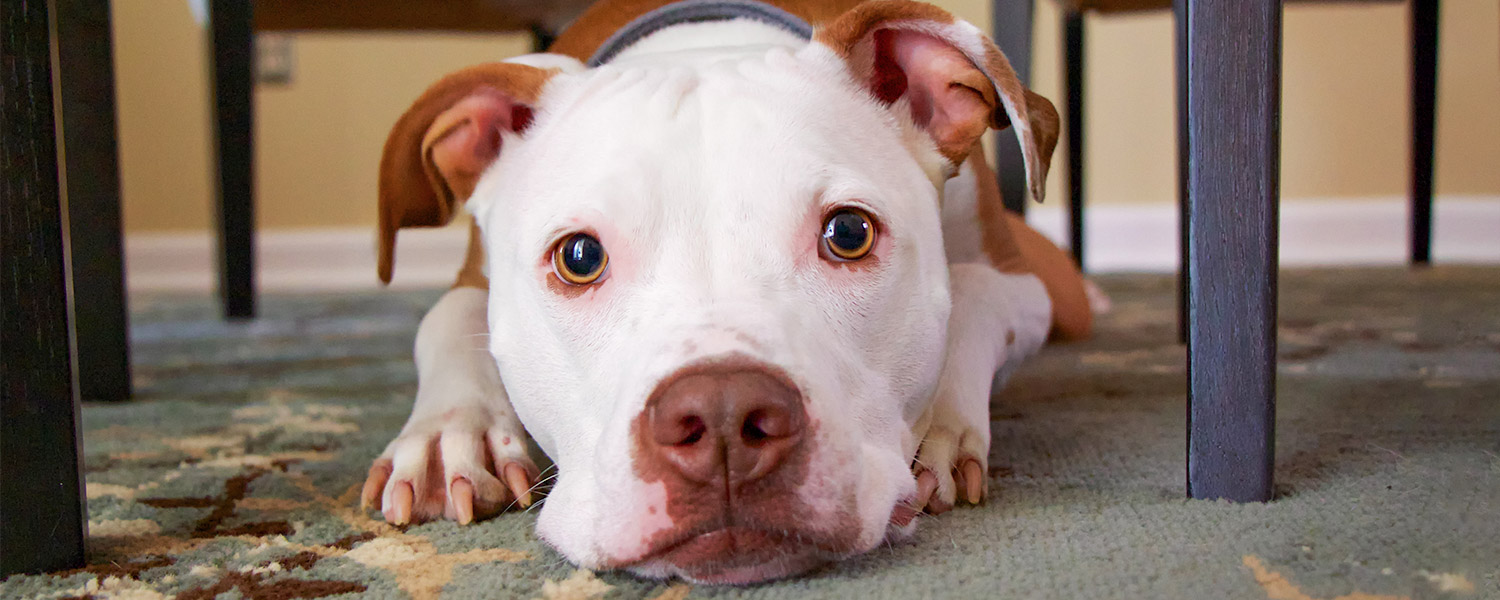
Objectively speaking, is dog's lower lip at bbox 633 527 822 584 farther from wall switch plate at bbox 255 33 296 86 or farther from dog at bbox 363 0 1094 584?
wall switch plate at bbox 255 33 296 86

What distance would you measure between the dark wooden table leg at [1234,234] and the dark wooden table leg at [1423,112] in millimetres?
2658

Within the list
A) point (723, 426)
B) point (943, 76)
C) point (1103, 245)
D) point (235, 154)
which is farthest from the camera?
point (1103, 245)

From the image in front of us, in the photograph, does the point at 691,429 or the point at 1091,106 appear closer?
the point at 691,429

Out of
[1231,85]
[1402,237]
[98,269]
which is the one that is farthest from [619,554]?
[1402,237]

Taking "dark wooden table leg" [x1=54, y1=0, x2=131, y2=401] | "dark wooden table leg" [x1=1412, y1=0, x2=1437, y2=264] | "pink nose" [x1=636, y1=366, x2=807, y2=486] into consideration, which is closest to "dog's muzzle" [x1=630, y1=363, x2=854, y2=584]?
"pink nose" [x1=636, y1=366, x2=807, y2=486]

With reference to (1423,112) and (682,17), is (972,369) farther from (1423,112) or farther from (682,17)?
(1423,112)

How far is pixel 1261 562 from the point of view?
83 cm

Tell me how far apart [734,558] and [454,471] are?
14.0 inches

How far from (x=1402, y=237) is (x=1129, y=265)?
0.89m

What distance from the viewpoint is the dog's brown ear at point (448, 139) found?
1.17 meters

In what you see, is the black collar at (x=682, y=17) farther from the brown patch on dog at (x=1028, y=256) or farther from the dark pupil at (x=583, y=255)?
the dark pupil at (x=583, y=255)

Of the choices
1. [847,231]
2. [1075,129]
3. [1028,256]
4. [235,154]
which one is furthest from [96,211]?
[1075,129]

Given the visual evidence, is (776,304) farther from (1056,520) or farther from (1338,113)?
(1338,113)

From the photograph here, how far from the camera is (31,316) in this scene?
865 millimetres
